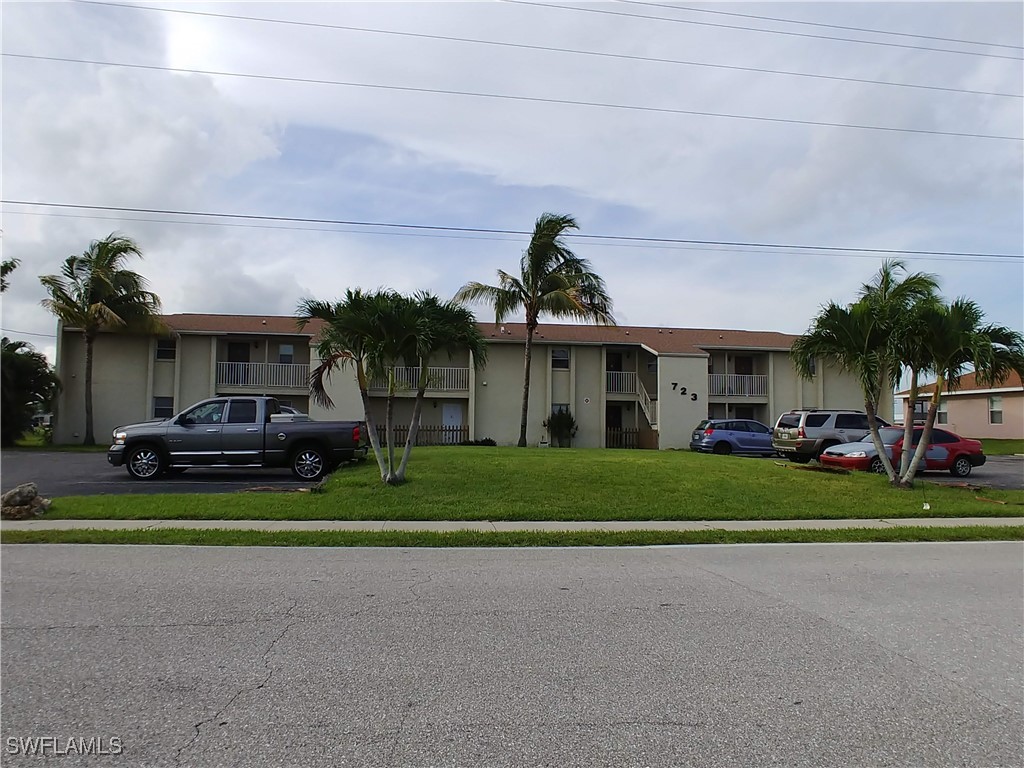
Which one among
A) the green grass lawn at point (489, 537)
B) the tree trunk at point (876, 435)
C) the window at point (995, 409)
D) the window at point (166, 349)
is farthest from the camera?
the window at point (995, 409)

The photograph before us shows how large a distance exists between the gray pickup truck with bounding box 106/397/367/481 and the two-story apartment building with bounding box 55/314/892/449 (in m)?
12.9

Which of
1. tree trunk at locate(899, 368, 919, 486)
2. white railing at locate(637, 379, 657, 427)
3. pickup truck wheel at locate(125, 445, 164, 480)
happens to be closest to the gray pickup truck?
pickup truck wheel at locate(125, 445, 164, 480)

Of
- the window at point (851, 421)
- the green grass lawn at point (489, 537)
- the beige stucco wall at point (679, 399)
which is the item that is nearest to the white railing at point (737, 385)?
the beige stucco wall at point (679, 399)

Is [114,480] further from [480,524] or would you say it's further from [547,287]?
[547,287]

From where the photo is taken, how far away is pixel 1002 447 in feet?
113

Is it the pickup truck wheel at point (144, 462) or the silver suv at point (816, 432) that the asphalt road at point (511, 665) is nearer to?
the pickup truck wheel at point (144, 462)

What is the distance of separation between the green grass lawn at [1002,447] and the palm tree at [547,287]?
58.9ft

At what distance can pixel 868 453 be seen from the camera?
64.6ft

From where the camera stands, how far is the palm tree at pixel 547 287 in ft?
94.3

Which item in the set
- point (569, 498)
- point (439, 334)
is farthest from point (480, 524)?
point (439, 334)

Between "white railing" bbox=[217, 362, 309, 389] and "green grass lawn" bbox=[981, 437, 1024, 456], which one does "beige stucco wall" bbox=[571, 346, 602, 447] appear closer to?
"white railing" bbox=[217, 362, 309, 389]

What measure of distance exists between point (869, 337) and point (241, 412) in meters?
14.3

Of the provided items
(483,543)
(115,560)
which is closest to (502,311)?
(483,543)

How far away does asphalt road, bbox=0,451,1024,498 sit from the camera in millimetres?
15078
